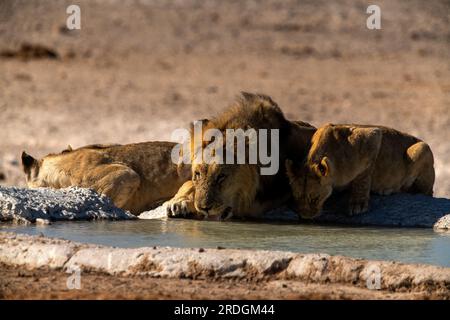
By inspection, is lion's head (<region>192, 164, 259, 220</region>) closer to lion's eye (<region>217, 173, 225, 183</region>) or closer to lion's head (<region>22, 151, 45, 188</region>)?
lion's eye (<region>217, 173, 225, 183</region>)

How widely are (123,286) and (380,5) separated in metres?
28.9

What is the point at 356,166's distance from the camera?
34.7ft

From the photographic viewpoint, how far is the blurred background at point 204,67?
2406cm

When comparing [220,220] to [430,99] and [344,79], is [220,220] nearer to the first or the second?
[430,99]

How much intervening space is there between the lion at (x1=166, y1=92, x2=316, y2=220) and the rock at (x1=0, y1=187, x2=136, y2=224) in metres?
0.62

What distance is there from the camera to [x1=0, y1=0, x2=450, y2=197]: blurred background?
24.1m

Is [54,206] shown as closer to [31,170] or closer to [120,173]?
[120,173]

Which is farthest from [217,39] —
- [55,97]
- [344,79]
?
[55,97]

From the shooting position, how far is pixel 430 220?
10453 mm

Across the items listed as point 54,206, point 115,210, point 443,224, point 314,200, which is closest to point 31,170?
point 115,210

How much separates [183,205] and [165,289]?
321 cm

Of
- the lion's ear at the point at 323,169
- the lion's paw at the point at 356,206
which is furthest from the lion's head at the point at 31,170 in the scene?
the lion's paw at the point at 356,206

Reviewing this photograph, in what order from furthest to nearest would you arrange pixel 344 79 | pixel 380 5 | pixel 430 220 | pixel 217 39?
1. pixel 380 5
2. pixel 217 39
3. pixel 344 79
4. pixel 430 220

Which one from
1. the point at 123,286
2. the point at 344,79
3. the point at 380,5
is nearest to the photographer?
the point at 123,286
